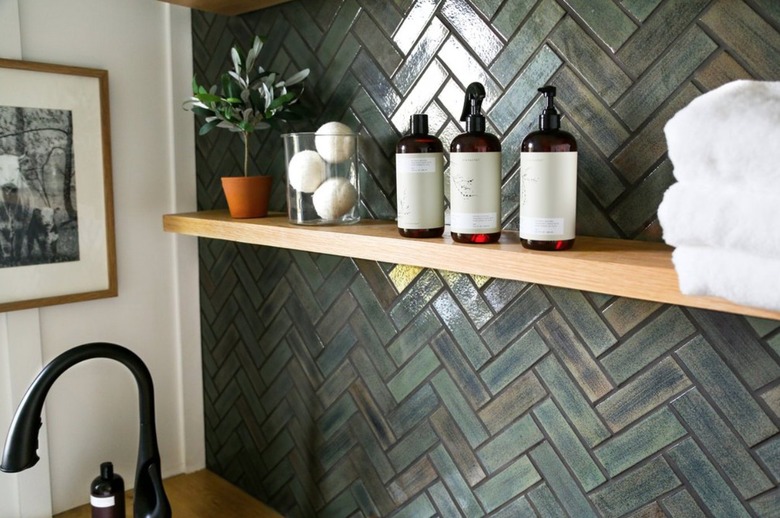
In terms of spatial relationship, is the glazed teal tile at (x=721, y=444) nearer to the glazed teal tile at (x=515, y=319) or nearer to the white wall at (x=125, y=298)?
the glazed teal tile at (x=515, y=319)

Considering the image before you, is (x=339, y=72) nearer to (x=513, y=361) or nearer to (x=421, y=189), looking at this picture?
(x=421, y=189)

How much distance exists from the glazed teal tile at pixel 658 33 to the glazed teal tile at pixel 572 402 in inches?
16.4

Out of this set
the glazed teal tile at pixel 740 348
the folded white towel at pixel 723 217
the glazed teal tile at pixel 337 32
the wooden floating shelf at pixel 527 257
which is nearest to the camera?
the folded white towel at pixel 723 217

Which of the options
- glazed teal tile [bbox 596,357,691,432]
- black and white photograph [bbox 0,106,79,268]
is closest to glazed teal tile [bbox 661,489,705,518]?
glazed teal tile [bbox 596,357,691,432]

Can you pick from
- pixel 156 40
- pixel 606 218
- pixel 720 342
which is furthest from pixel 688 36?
pixel 156 40

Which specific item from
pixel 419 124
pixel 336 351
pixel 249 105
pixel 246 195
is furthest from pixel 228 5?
pixel 336 351

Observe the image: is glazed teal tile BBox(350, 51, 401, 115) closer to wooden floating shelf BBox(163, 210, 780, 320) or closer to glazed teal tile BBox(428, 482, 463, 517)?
wooden floating shelf BBox(163, 210, 780, 320)

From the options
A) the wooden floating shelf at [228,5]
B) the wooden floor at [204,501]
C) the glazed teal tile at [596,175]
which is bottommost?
the wooden floor at [204,501]

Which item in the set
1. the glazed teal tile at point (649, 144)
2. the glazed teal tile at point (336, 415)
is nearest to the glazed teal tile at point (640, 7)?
the glazed teal tile at point (649, 144)

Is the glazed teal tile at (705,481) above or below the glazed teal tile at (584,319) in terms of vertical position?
below

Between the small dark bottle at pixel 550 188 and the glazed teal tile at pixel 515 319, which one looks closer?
the small dark bottle at pixel 550 188

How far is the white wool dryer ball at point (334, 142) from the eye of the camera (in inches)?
42.7

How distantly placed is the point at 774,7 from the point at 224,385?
1321 mm

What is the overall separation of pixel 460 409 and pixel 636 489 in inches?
11.8
